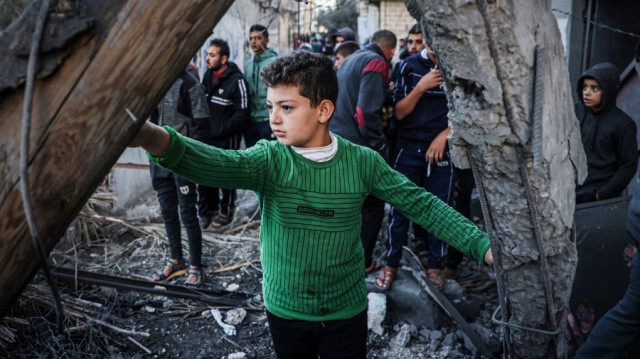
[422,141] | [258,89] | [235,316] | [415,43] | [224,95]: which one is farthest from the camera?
[258,89]

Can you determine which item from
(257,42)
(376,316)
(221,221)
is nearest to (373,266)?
(376,316)

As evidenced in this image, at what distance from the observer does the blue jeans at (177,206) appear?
466 cm

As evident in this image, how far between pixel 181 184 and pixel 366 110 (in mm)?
1831

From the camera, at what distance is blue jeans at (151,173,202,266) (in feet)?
15.3

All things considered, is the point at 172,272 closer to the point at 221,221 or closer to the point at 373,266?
the point at 221,221

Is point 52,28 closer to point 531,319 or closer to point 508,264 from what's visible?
point 508,264

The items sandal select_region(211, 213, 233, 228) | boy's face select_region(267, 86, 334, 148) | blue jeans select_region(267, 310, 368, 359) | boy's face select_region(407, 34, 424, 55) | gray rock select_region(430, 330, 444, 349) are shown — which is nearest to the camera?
boy's face select_region(267, 86, 334, 148)

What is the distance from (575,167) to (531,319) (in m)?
0.64

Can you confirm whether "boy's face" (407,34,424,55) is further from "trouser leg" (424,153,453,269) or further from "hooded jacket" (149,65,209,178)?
"hooded jacket" (149,65,209,178)

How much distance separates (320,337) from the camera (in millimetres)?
2225

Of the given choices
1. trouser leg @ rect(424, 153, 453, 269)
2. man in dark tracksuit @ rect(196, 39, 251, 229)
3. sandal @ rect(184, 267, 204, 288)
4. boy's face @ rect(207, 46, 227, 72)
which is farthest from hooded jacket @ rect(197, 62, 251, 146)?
trouser leg @ rect(424, 153, 453, 269)

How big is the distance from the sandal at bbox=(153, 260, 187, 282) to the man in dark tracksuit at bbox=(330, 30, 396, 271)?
184cm

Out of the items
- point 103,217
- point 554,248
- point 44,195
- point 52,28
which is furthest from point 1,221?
point 103,217

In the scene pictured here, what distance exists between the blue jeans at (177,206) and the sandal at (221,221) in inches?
54.9
